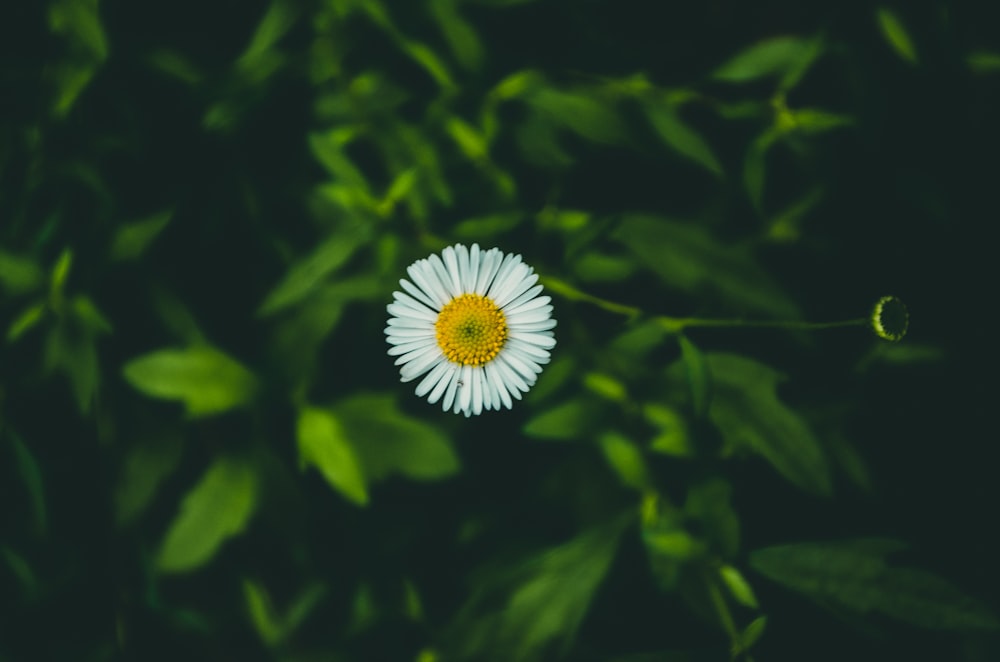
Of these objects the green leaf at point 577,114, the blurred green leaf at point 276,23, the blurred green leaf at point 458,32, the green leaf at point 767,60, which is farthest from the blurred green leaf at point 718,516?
the blurred green leaf at point 276,23

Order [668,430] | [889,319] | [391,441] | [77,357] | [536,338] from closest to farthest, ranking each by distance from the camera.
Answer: [889,319] < [536,338] < [668,430] < [77,357] < [391,441]

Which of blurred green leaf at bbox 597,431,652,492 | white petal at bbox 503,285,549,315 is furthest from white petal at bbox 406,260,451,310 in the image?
blurred green leaf at bbox 597,431,652,492

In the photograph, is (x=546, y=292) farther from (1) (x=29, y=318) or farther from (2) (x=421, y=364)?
(1) (x=29, y=318)

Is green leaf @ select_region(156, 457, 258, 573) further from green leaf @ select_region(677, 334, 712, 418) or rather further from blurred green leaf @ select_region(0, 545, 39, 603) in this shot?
green leaf @ select_region(677, 334, 712, 418)

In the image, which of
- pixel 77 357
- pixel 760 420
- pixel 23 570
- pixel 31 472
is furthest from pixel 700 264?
pixel 23 570

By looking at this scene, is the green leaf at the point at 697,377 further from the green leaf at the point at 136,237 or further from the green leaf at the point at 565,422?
the green leaf at the point at 136,237

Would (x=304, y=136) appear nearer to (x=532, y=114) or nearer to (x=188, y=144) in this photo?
(x=188, y=144)
